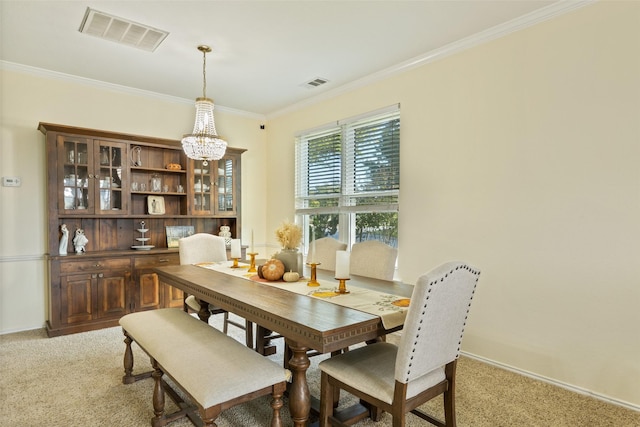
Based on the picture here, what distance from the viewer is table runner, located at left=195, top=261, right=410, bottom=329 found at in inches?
71.8

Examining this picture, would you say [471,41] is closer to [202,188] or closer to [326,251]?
[326,251]

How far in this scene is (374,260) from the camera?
9.59 ft

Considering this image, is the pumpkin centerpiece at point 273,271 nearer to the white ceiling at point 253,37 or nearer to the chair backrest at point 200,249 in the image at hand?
the chair backrest at point 200,249

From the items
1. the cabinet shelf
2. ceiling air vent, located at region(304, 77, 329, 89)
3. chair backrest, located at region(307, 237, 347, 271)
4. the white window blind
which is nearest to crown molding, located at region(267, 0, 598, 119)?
ceiling air vent, located at region(304, 77, 329, 89)

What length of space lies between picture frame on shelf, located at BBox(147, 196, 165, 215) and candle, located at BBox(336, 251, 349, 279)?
3.12 meters

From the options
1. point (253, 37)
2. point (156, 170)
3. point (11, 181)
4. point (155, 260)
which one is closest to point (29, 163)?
point (11, 181)

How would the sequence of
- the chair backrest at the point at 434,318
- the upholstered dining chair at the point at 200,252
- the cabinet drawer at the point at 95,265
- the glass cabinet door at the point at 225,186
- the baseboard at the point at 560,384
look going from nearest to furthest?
the chair backrest at the point at 434,318 → the baseboard at the point at 560,384 → the upholstered dining chair at the point at 200,252 → the cabinet drawer at the point at 95,265 → the glass cabinet door at the point at 225,186

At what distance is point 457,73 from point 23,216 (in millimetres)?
4469

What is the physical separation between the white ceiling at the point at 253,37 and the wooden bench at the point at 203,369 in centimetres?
225

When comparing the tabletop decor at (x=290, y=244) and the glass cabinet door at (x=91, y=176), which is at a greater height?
the glass cabinet door at (x=91, y=176)

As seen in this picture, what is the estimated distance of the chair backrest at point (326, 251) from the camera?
3250mm

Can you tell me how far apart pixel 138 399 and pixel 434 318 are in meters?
2.03

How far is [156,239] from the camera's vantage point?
4.62 meters

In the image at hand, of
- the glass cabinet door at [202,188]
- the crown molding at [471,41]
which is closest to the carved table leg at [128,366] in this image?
the glass cabinet door at [202,188]
